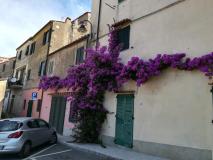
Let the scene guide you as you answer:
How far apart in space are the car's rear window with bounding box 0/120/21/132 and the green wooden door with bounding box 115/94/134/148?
15.4 ft

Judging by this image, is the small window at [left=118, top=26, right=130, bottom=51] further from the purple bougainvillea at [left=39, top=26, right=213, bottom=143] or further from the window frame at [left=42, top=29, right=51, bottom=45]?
the window frame at [left=42, top=29, right=51, bottom=45]

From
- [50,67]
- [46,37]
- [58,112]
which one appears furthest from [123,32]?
[46,37]

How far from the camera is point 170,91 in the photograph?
31.1 feet

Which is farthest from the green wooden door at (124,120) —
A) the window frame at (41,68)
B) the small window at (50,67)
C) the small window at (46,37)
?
the small window at (46,37)

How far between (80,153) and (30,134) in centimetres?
239

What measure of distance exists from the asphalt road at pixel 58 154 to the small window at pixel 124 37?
567 centimetres

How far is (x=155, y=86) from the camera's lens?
10164 millimetres

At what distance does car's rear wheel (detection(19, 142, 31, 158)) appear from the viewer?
954 cm

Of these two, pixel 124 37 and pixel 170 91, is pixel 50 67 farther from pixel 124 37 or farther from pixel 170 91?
pixel 170 91

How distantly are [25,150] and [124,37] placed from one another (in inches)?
289

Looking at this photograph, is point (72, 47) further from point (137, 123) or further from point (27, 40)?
point (27, 40)

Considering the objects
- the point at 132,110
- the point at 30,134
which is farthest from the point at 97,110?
the point at 30,134

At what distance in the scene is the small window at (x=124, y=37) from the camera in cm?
1237

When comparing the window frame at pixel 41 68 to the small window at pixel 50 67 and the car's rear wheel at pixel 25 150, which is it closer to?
the small window at pixel 50 67
